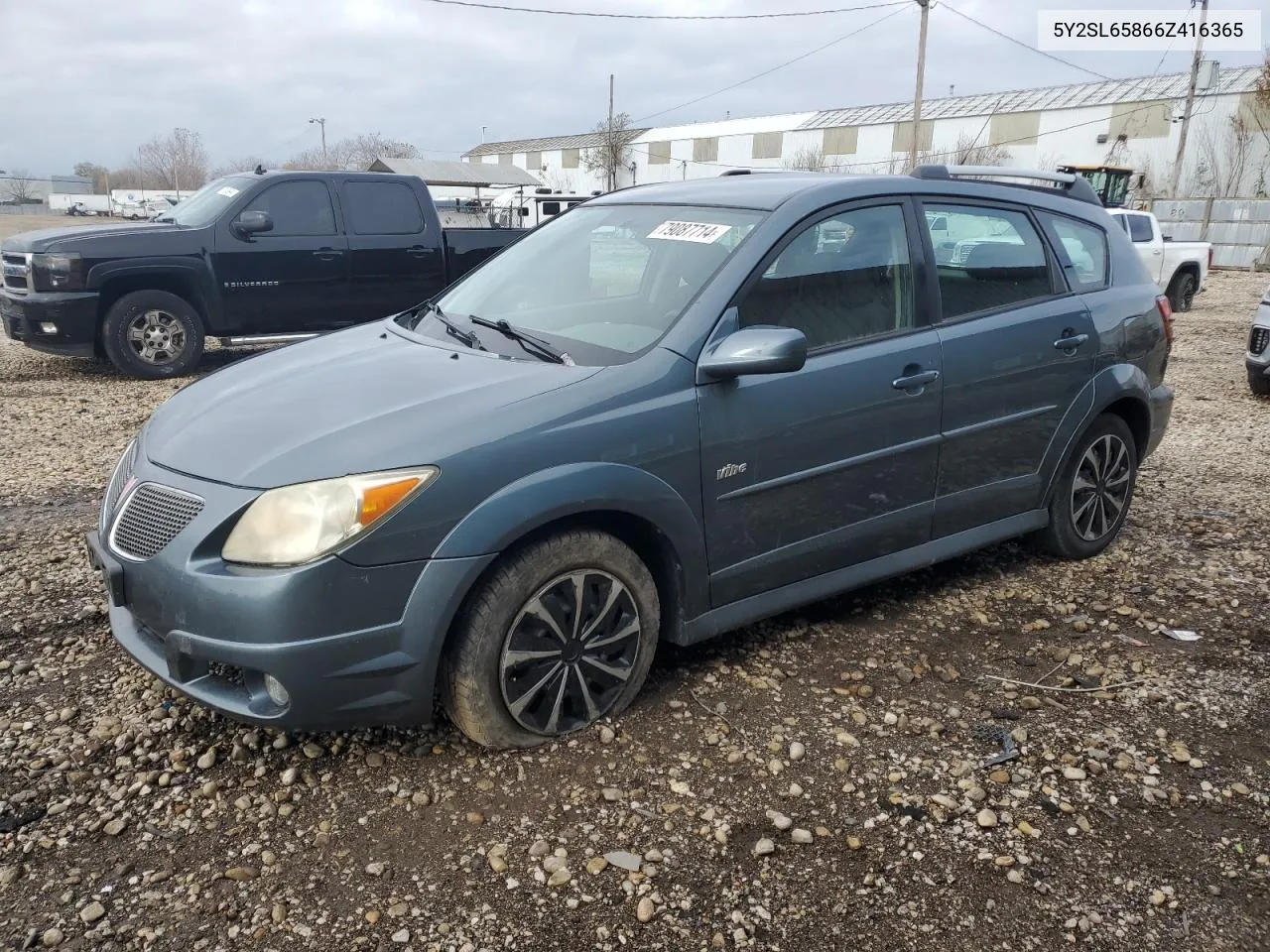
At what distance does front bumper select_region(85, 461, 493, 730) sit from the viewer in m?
2.54

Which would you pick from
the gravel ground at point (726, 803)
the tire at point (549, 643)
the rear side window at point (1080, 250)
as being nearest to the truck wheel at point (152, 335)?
the gravel ground at point (726, 803)

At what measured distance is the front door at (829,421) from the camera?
3.22 m

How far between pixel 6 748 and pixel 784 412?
8.82 ft

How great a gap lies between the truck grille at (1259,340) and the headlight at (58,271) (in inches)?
417

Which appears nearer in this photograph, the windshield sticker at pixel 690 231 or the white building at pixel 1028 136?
the windshield sticker at pixel 690 231

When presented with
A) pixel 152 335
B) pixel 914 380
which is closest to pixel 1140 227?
pixel 914 380

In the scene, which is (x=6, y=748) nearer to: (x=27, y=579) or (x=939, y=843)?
(x=27, y=579)

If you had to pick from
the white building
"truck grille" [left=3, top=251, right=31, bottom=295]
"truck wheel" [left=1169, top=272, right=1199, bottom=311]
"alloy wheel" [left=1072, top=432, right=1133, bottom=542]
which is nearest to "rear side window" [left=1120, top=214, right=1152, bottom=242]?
"truck wheel" [left=1169, top=272, right=1199, bottom=311]

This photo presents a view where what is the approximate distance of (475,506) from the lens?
2693 mm

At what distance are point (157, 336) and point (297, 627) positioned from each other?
748 centimetres

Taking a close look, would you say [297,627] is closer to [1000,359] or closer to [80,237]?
[1000,359]

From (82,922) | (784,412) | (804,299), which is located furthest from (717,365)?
(82,922)

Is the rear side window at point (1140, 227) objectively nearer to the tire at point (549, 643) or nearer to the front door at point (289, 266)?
the front door at point (289, 266)

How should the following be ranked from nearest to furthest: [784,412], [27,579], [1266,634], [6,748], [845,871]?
[845,871]
[6,748]
[784,412]
[1266,634]
[27,579]
